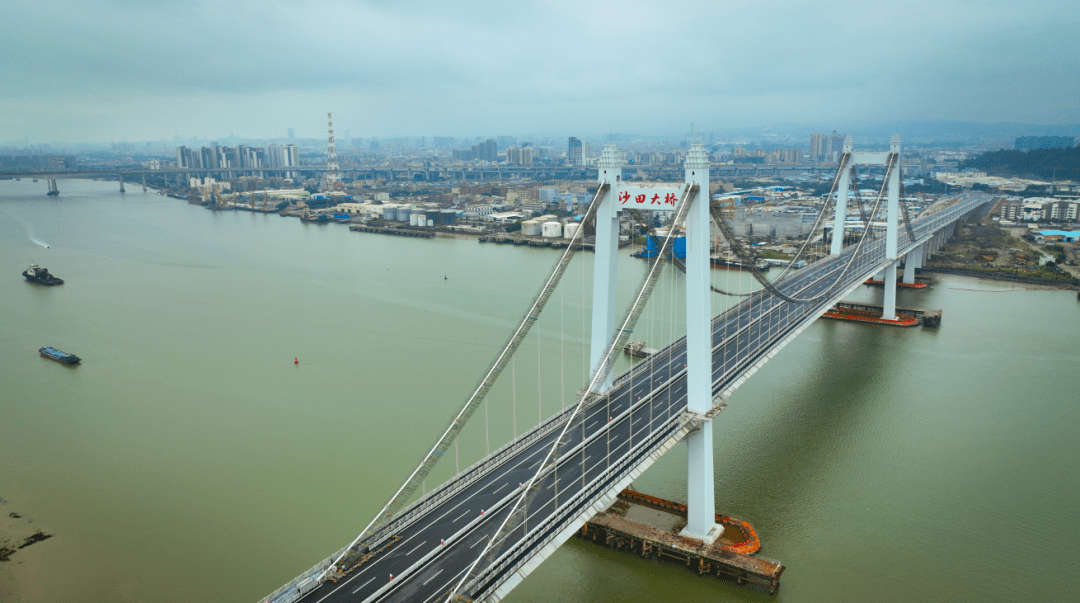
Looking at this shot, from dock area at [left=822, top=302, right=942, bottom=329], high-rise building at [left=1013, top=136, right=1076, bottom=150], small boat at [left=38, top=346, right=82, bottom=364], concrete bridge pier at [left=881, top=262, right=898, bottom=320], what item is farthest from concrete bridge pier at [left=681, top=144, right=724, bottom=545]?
high-rise building at [left=1013, top=136, right=1076, bottom=150]

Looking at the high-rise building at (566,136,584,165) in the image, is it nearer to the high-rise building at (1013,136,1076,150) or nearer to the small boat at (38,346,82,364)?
the high-rise building at (1013,136,1076,150)

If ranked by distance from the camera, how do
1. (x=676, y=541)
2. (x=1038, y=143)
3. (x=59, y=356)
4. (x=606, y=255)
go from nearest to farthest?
(x=676, y=541)
(x=606, y=255)
(x=59, y=356)
(x=1038, y=143)

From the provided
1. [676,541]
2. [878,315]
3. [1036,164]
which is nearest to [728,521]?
[676,541]

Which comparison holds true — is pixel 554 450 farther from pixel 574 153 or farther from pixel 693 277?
pixel 574 153

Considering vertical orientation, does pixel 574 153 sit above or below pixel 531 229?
above

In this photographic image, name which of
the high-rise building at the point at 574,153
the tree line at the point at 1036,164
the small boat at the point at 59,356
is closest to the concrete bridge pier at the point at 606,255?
the small boat at the point at 59,356

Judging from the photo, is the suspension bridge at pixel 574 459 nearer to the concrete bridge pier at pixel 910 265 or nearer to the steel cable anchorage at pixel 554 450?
the steel cable anchorage at pixel 554 450

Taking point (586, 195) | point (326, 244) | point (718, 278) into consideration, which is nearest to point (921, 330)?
point (718, 278)
